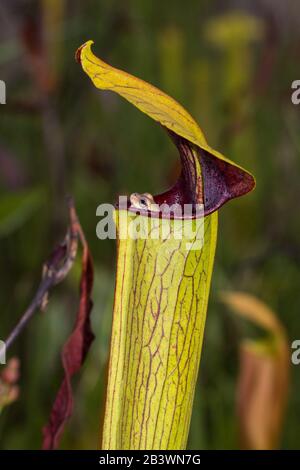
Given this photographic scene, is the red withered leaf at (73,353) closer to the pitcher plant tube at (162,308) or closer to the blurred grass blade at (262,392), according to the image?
the pitcher plant tube at (162,308)

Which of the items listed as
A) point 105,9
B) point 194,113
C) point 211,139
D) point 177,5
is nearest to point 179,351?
point 211,139

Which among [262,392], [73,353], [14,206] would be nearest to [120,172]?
[14,206]

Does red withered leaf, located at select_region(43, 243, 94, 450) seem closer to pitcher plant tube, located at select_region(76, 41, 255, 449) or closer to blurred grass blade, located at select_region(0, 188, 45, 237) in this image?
pitcher plant tube, located at select_region(76, 41, 255, 449)

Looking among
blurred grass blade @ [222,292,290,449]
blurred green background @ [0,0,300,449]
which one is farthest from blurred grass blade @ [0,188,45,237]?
blurred grass blade @ [222,292,290,449]

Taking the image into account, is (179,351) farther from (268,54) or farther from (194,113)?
(194,113)

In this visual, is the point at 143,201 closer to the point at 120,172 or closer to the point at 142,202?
the point at 142,202
